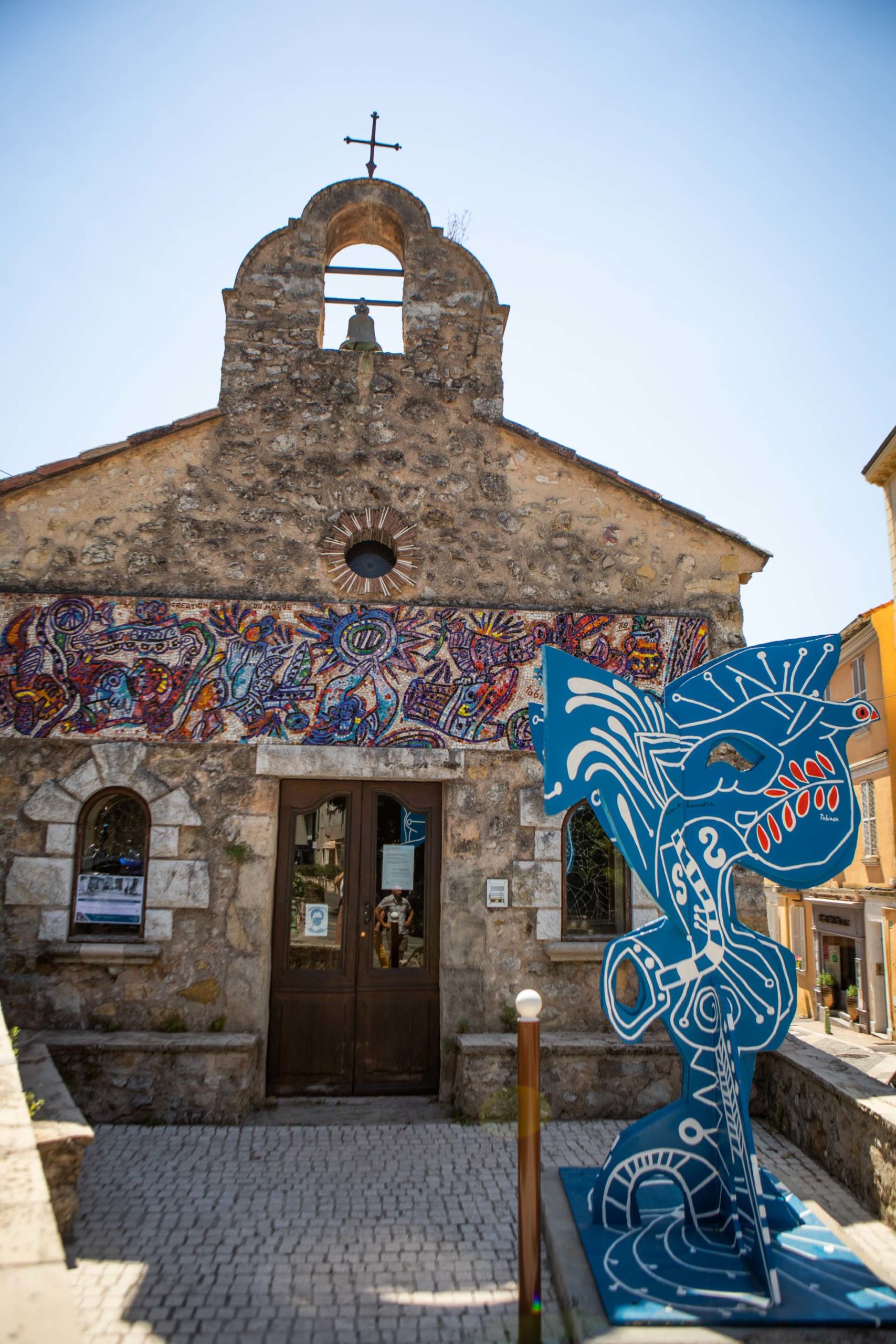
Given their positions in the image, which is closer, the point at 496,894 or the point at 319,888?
the point at 496,894

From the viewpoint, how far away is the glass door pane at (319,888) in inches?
239

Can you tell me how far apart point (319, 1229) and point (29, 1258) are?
229 centimetres

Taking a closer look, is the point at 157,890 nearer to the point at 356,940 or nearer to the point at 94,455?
the point at 356,940

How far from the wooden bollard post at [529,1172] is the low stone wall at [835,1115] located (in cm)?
191

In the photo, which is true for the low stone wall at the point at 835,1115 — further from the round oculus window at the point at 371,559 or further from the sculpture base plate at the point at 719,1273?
the round oculus window at the point at 371,559

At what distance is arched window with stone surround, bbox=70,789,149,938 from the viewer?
5.86 metres

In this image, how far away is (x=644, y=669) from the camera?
6375 millimetres

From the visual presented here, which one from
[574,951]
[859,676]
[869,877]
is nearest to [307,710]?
[574,951]

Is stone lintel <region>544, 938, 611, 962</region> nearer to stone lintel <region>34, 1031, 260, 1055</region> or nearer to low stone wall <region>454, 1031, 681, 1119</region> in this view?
low stone wall <region>454, 1031, 681, 1119</region>

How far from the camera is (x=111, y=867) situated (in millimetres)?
5938

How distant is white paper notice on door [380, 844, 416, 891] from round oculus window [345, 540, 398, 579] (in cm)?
198

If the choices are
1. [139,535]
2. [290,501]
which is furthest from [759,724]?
[139,535]

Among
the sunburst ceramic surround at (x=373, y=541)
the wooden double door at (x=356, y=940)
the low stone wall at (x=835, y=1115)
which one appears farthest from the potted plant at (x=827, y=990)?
the sunburst ceramic surround at (x=373, y=541)

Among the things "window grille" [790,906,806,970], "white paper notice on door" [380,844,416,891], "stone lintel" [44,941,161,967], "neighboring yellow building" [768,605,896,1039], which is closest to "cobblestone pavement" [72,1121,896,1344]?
"stone lintel" [44,941,161,967]
